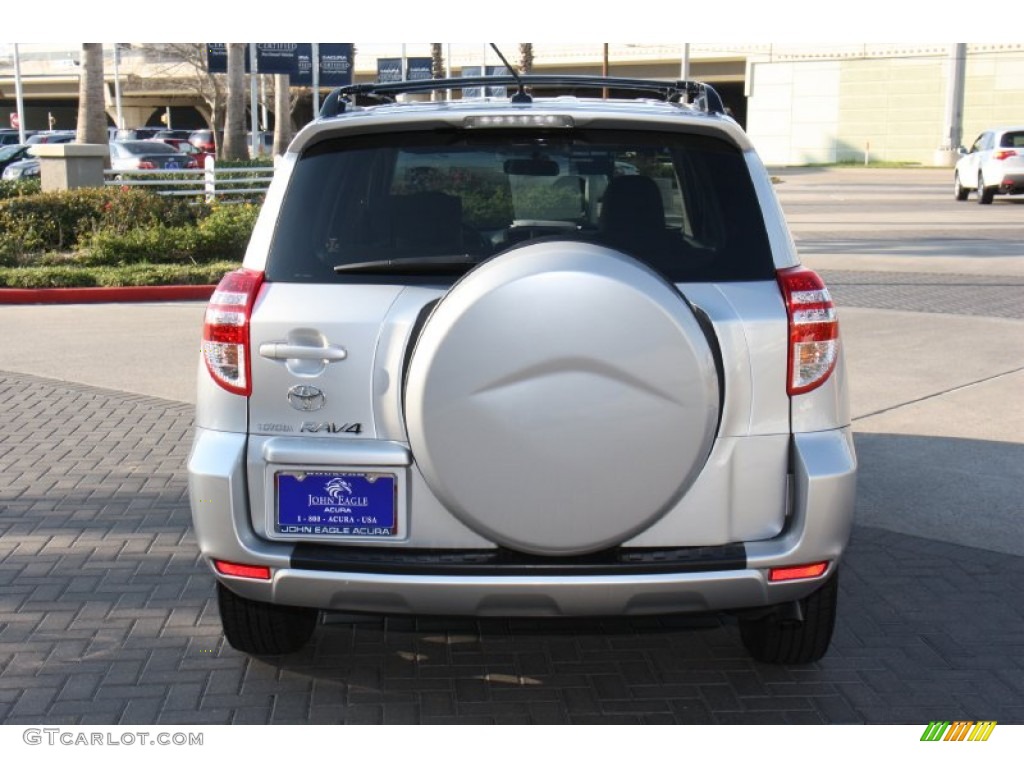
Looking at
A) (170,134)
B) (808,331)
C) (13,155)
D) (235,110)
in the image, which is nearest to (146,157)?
(235,110)

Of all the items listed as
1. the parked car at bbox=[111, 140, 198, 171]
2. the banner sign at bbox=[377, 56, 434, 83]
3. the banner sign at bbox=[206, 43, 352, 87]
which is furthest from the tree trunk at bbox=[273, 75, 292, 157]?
the banner sign at bbox=[377, 56, 434, 83]

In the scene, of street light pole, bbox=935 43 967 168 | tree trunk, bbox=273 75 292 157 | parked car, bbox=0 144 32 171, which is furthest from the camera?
street light pole, bbox=935 43 967 168

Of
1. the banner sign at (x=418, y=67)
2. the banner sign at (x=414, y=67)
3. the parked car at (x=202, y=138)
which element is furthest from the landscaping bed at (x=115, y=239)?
the parked car at (x=202, y=138)

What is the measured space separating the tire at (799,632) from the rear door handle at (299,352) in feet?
5.29

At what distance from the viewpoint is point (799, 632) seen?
168 inches

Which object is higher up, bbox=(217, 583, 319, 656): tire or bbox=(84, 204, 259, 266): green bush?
bbox=(217, 583, 319, 656): tire

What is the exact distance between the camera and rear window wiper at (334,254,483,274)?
374 cm

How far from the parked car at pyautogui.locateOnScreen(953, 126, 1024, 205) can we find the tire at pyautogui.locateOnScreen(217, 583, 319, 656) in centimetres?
2765

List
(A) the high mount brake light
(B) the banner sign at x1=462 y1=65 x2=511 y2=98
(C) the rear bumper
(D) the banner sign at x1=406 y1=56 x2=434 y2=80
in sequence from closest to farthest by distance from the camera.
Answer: (C) the rear bumper
(A) the high mount brake light
(B) the banner sign at x1=462 y1=65 x2=511 y2=98
(D) the banner sign at x1=406 y1=56 x2=434 y2=80

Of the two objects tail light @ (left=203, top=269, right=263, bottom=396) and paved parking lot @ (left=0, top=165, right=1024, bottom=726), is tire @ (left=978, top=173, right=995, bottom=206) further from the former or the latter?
tail light @ (left=203, top=269, right=263, bottom=396)

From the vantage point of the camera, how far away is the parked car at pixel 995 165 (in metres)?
29.0

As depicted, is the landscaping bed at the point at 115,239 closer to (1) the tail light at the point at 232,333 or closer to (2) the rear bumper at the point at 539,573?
(1) the tail light at the point at 232,333

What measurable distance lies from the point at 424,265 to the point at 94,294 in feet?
37.6

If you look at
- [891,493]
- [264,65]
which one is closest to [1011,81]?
[264,65]
